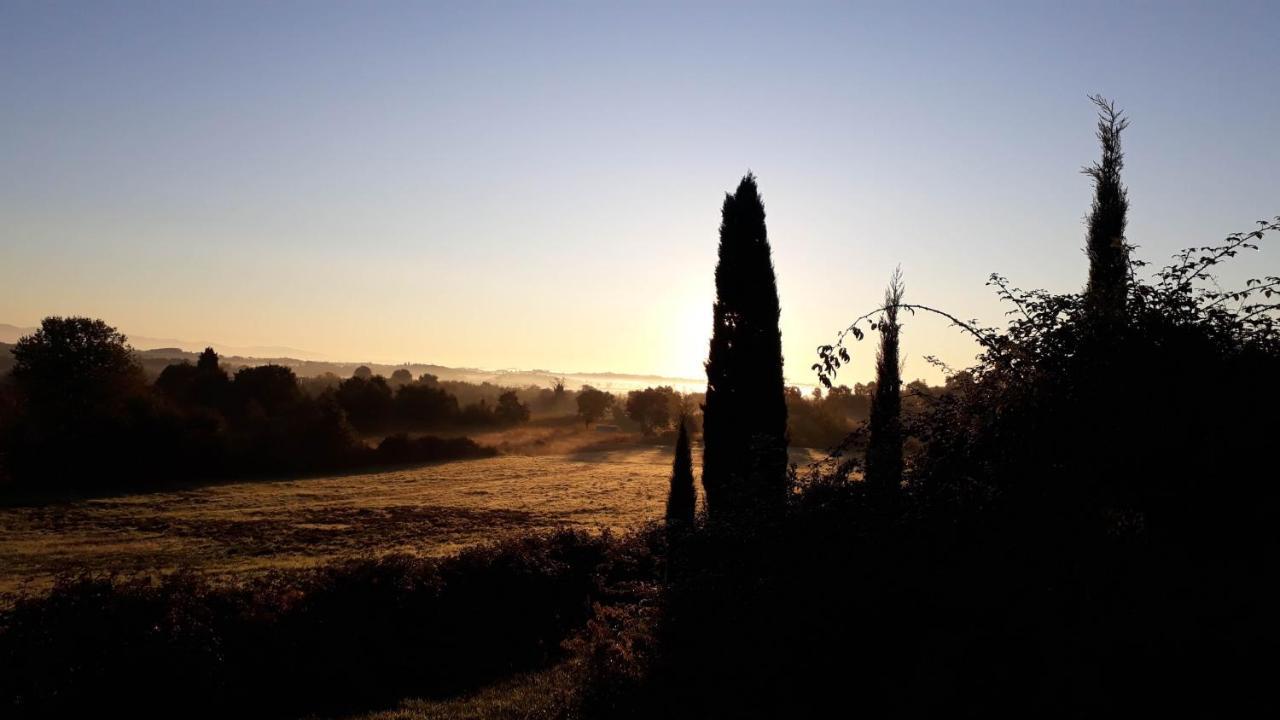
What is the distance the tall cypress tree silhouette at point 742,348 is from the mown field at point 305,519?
23.5 ft

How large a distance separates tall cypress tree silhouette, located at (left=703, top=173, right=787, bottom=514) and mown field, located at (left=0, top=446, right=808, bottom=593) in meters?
7.17

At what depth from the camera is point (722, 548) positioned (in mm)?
6703

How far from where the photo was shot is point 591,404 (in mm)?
79812

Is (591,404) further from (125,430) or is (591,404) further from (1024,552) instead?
(1024,552)

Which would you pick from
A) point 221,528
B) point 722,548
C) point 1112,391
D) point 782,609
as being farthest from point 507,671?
point 221,528

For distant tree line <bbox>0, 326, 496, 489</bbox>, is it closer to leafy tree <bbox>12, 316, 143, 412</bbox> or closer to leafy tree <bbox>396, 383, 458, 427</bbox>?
→ leafy tree <bbox>12, 316, 143, 412</bbox>

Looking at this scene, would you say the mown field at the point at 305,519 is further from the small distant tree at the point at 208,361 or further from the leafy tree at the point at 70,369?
the small distant tree at the point at 208,361

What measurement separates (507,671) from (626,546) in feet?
20.9

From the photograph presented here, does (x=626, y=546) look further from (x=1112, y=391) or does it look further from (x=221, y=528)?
(x=221, y=528)

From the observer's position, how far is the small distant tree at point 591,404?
261 feet

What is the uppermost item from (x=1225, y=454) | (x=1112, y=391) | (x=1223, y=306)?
(x=1223, y=306)

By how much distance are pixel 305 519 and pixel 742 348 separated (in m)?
23.3

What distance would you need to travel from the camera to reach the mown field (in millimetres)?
24547

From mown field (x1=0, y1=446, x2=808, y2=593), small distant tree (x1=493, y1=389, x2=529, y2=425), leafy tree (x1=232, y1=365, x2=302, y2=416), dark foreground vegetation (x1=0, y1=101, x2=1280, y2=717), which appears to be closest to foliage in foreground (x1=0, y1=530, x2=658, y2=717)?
dark foreground vegetation (x1=0, y1=101, x2=1280, y2=717)
